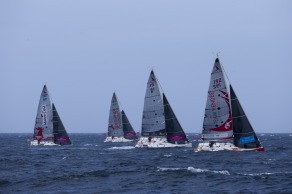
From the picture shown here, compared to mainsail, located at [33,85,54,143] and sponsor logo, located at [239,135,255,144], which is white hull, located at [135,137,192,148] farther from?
mainsail, located at [33,85,54,143]

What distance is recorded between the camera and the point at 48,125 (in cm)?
9369

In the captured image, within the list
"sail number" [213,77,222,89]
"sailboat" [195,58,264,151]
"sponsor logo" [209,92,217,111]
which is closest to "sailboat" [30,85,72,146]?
"sailboat" [195,58,264,151]

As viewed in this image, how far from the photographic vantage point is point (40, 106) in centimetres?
9506

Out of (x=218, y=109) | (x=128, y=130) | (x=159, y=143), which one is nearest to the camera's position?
(x=218, y=109)

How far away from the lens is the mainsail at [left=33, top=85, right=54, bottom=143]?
93.7 m

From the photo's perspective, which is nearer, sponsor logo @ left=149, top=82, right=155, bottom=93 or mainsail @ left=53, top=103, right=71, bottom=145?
sponsor logo @ left=149, top=82, right=155, bottom=93

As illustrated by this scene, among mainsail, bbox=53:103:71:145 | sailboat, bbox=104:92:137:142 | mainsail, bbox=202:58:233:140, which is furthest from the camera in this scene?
sailboat, bbox=104:92:137:142

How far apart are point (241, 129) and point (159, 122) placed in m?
19.4

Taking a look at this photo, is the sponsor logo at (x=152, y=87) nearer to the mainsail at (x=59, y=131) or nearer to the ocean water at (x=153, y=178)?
the mainsail at (x=59, y=131)

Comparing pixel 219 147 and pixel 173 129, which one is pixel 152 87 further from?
pixel 219 147

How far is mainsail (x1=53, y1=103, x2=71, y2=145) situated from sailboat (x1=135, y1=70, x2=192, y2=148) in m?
19.8

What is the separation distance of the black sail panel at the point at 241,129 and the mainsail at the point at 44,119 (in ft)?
136

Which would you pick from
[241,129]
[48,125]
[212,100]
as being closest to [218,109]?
[212,100]

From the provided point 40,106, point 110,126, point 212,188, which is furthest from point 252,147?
point 110,126
